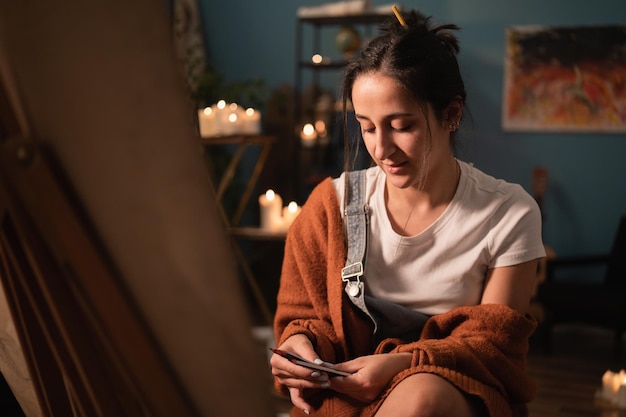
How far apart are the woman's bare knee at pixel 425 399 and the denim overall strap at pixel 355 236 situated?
0.23m

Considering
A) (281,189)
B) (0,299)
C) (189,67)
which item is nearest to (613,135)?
(281,189)

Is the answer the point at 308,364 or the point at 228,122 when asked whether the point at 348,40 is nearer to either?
the point at 228,122

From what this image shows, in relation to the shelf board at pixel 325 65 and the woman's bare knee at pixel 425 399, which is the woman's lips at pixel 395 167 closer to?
the woman's bare knee at pixel 425 399

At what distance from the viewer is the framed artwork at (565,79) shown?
4148mm

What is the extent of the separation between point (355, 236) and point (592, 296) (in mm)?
2557

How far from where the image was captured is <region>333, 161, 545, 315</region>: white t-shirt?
54.5 inches

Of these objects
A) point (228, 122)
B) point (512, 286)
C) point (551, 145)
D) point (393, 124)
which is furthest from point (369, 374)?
point (551, 145)

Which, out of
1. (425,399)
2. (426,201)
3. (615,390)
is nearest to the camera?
(425,399)

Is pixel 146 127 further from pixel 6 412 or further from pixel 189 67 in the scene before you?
pixel 189 67

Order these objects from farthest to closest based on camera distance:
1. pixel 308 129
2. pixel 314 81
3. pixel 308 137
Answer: pixel 314 81 < pixel 308 137 < pixel 308 129

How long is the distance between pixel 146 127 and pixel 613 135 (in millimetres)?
4011

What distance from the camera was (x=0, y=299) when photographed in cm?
92

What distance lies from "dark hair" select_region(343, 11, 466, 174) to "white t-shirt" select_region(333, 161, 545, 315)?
158 millimetres

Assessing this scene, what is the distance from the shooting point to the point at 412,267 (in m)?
1.44
